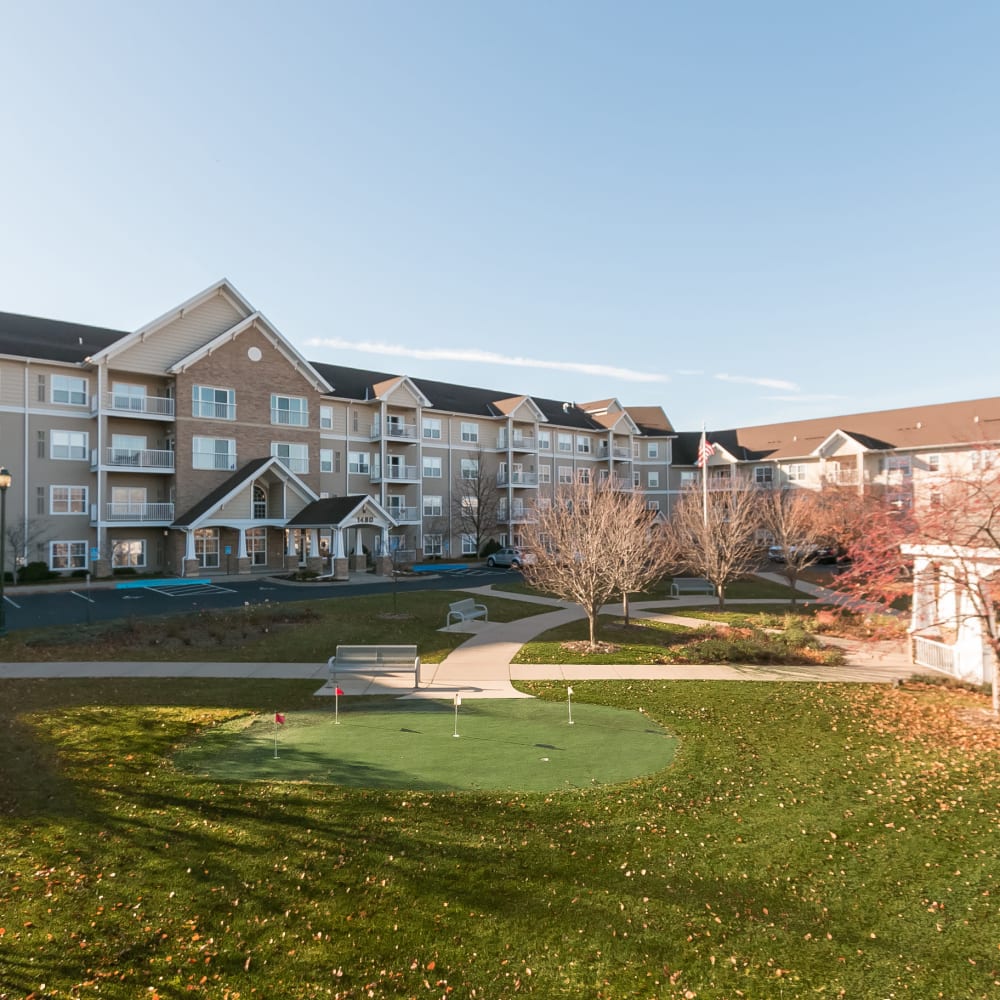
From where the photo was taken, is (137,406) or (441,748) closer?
(441,748)

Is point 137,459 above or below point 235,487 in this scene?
above

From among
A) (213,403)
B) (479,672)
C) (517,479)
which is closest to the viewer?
(479,672)

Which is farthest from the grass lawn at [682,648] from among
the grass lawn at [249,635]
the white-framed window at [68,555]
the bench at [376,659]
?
the white-framed window at [68,555]

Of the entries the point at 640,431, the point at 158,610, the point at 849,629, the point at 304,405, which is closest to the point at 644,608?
A: the point at 849,629

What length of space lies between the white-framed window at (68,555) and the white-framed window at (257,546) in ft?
27.0

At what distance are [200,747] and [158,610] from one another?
53.3ft

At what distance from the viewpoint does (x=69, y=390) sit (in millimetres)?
33969

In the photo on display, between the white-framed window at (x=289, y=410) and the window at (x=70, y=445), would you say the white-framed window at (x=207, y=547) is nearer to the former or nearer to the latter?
the window at (x=70, y=445)

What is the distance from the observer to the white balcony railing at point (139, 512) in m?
34.1

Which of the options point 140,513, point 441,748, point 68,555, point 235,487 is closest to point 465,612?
Answer: point 441,748

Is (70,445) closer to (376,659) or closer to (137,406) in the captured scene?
(137,406)

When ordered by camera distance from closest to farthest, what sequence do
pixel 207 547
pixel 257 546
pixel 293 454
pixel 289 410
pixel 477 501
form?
pixel 207 547, pixel 257 546, pixel 289 410, pixel 293 454, pixel 477 501

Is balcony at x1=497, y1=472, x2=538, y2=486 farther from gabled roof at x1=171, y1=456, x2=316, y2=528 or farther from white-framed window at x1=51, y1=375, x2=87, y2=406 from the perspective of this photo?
white-framed window at x1=51, y1=375, x2=87, y2=406

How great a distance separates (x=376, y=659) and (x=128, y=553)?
2765cm
